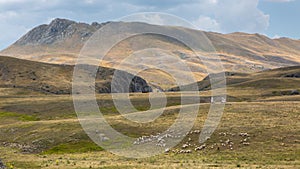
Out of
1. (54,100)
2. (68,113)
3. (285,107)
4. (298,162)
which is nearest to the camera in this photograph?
(298,162)

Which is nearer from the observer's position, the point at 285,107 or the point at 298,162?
the point at 298,162

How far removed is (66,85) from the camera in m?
191

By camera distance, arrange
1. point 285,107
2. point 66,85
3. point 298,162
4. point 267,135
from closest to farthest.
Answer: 1. point 298,162
2. point 267,135
3. point 285,107
4. point 66,85

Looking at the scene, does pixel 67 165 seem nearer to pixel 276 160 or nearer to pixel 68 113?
pixel 276 160

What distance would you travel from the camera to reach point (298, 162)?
148 feet

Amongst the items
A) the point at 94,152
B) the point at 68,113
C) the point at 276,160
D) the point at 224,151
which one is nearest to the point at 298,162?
the point at 276,160

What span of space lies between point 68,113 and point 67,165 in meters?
62.4

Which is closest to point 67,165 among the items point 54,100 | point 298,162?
point 298,162

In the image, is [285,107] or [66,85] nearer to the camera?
[285,107]

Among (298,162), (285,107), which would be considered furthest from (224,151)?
(285,107)

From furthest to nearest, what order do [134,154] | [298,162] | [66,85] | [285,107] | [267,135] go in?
[66,85] → [285,107] → [267,135] → [134,154] → [298,162]

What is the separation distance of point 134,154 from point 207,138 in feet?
40.3

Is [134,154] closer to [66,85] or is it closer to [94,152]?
[94,152]

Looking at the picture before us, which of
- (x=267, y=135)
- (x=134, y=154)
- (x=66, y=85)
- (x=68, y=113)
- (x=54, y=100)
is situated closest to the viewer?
(x=134, y=154)
